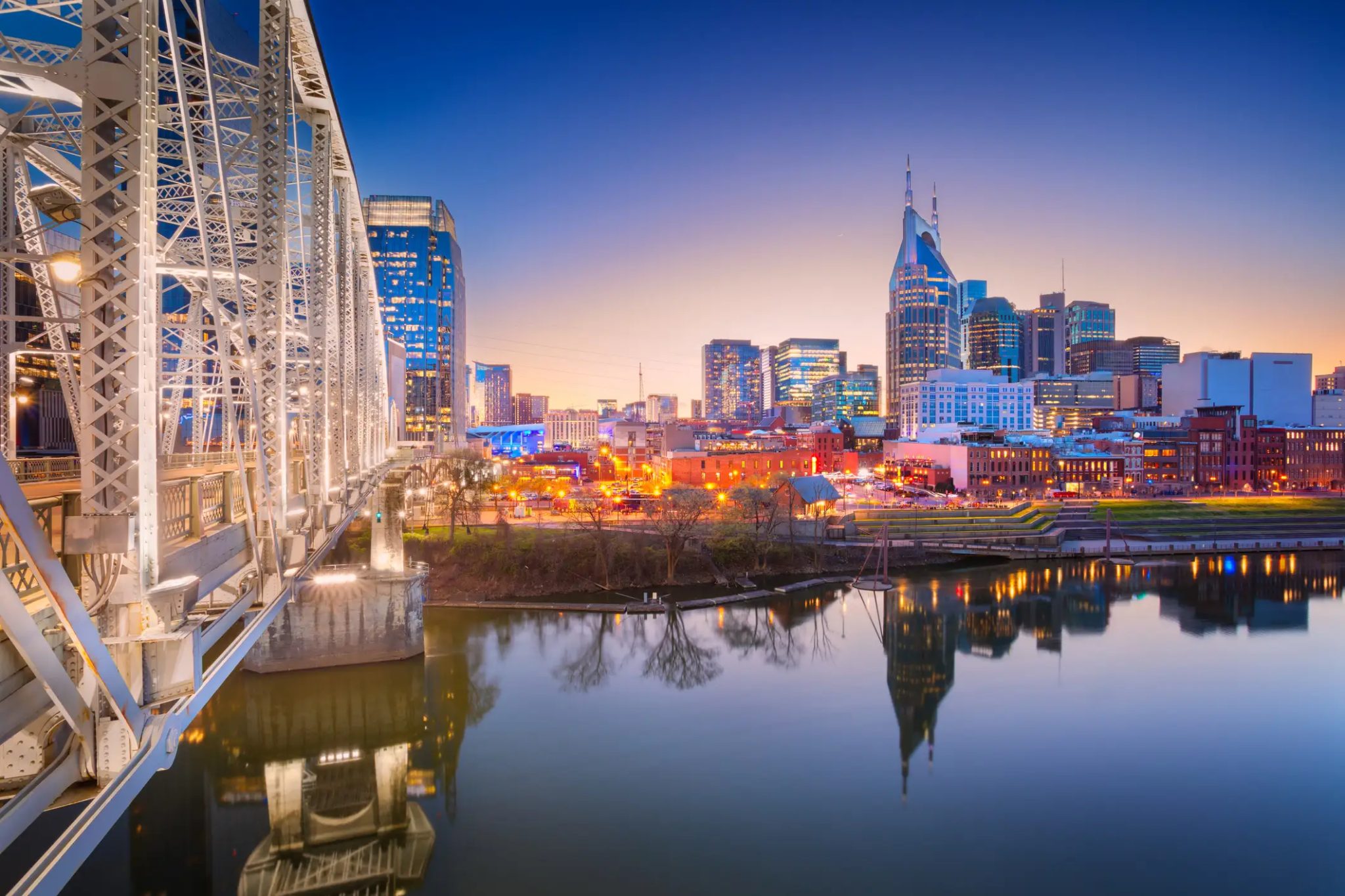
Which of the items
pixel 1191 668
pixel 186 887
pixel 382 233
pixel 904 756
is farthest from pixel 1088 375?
pixel 186 887

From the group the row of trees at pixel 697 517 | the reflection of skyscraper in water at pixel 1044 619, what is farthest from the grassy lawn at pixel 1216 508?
the row of trees at pixel 697 517

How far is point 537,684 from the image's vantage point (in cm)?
2488

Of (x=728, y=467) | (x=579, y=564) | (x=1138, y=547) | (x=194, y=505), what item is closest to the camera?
(x=194, y=505)

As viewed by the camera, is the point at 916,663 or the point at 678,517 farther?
the point at 678,517

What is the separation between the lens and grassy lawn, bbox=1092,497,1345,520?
2285 inches

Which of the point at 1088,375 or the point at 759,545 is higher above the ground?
the point at 1088,375

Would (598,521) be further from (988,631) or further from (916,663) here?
(988,631)

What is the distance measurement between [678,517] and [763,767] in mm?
24944

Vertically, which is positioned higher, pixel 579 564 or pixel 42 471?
pixel 42 471

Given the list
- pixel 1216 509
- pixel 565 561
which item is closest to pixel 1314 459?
pixel 1216 509

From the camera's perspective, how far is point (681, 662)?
27.2 meters

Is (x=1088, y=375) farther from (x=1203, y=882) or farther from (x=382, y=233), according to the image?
(x=1203, y=882)

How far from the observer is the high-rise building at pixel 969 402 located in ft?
419

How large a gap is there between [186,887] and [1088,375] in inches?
7183
